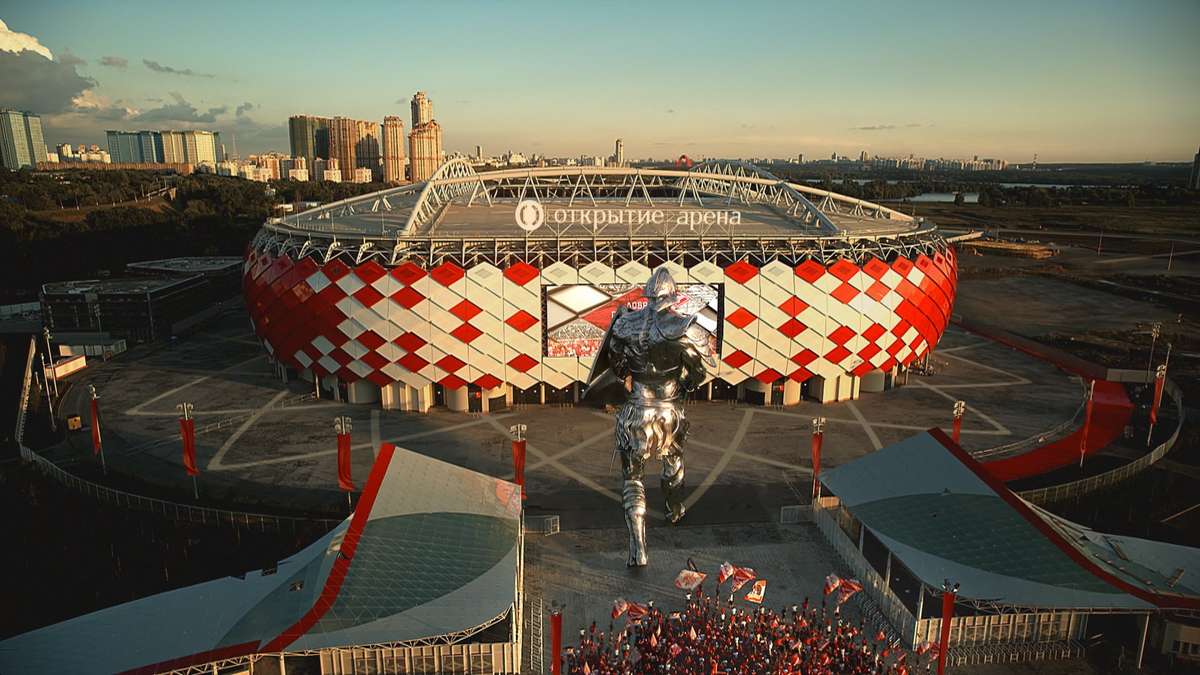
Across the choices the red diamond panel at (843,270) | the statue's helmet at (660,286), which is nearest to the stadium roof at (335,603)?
the statue's helmet at (660,286)

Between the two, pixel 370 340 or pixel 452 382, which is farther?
pixel 452 382

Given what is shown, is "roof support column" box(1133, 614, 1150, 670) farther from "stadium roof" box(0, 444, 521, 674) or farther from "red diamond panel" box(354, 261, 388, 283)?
"red diamond panel" box(354, 261, 388, 283)

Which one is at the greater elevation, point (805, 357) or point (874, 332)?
point (874, 332)

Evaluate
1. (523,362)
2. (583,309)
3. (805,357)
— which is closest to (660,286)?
(583,309)

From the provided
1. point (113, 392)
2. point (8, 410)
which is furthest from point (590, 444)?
point (8, 410)

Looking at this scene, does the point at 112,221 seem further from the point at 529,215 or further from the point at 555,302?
the point at 555,302

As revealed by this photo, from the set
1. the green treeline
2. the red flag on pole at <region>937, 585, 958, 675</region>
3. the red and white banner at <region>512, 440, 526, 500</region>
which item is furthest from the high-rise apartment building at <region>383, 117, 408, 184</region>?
the red flag on pole at <region>937, 585, 958, 675</region>
